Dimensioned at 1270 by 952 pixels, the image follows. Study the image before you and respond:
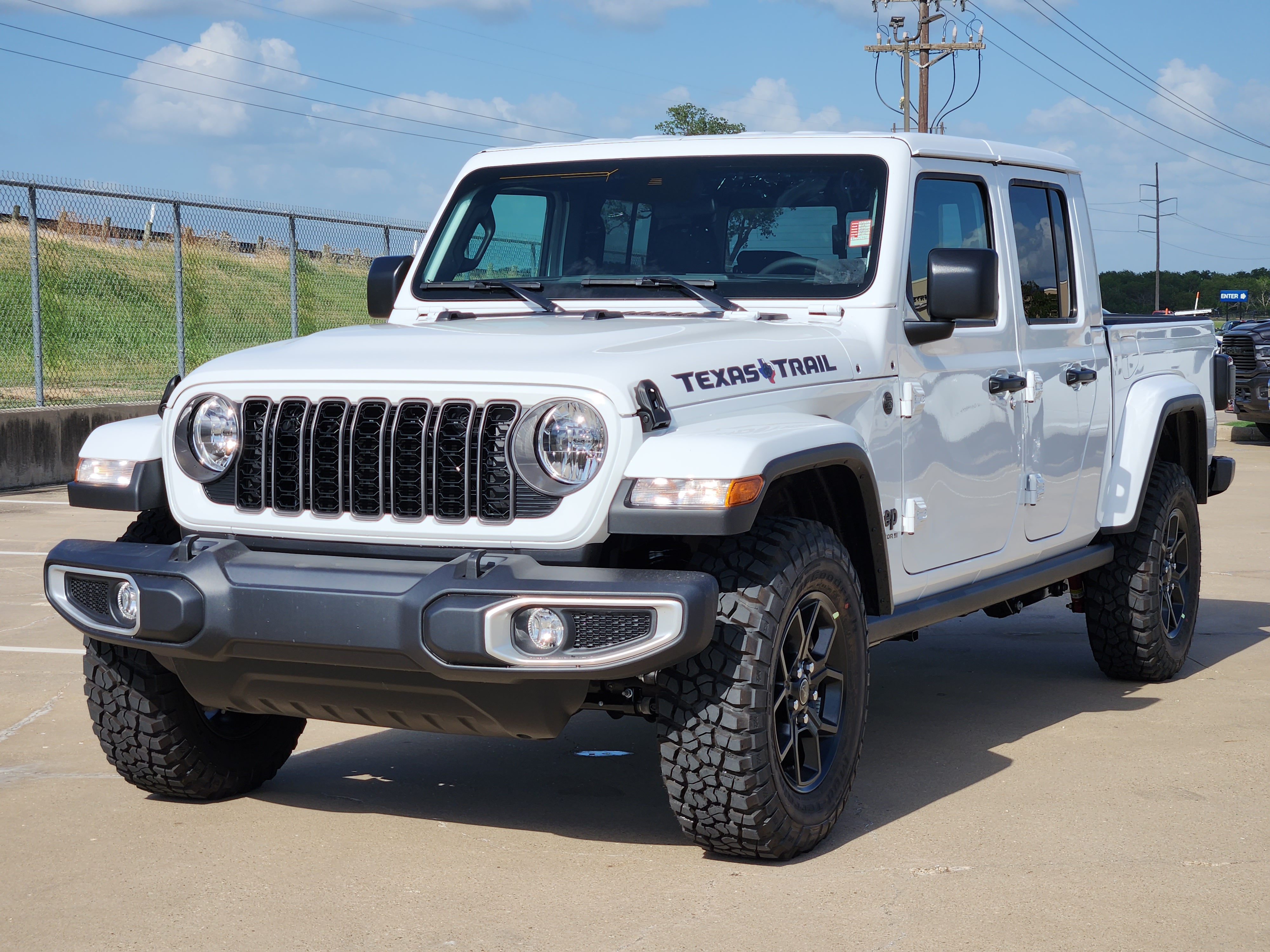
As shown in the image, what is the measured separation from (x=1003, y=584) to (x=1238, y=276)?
91.3 meters

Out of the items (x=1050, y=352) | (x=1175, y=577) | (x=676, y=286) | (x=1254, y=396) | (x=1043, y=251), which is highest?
(x=1043, y=251)

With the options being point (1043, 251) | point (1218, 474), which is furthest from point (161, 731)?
point (1218, 474)

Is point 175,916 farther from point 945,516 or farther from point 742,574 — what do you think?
point 945,516

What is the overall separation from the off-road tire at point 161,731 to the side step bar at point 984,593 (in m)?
1.90

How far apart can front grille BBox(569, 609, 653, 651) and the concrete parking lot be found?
0.68m

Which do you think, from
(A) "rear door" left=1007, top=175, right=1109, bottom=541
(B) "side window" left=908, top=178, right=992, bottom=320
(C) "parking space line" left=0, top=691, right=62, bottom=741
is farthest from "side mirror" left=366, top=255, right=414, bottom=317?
(A) "rear door" left=1007, top=175, right=1109, bottom=541

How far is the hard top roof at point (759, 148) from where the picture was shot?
5.16 meters

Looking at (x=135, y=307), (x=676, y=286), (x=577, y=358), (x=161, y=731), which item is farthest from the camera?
(x=135, y=307)

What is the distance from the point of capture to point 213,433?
13.9 feet

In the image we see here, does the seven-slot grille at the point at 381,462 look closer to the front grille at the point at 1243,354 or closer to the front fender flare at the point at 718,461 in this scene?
the front fender flare at the point at 718,461

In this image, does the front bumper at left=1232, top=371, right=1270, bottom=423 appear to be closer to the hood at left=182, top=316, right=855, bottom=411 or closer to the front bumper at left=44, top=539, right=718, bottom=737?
the hood at left=182, top=316, right=855, bottom=411

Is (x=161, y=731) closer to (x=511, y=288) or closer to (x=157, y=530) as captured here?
(x=157, y=530)

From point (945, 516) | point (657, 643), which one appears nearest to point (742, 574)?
point (657, 643)

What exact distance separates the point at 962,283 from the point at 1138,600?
2303 millimetres
